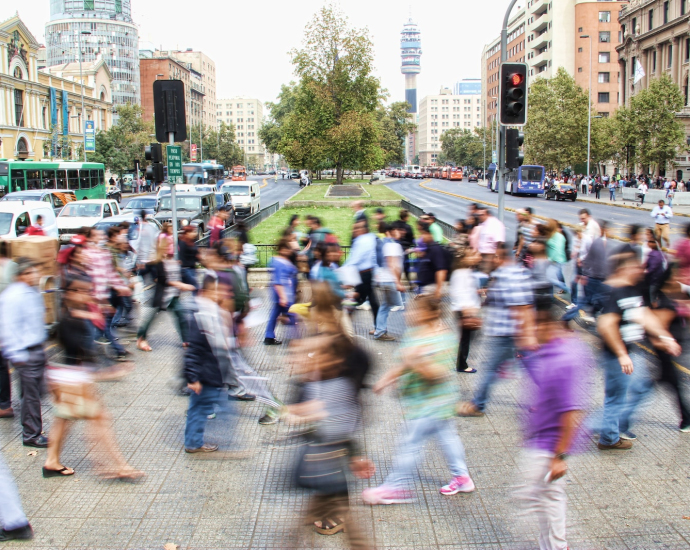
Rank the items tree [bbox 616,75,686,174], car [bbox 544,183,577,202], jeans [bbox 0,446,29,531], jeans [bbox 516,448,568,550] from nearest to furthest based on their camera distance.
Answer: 1. jeans [bbox 516,448,568,550]
2. jeans [bbox 0,446,29,531]
3. car [bbox 544,183,577,202]
4. tree [bbox 616,75,686,174]

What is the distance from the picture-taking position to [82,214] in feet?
71.8

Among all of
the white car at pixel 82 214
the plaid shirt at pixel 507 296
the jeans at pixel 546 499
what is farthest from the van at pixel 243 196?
the jeans at pixel 546 499

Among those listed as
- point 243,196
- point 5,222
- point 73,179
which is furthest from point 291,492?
point 73,179

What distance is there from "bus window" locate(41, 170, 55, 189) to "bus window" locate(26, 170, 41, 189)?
11.9 inches

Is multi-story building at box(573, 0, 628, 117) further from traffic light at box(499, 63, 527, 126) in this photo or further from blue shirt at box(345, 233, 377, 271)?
blue shirt at box(345, 233, 377, 271)

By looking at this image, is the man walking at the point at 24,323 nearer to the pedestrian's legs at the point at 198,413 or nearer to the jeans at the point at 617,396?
the pedestrian's legs at the point at 198,413

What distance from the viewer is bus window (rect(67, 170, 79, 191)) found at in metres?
36.6

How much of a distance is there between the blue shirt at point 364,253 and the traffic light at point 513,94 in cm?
409

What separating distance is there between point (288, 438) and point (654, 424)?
3822 mm

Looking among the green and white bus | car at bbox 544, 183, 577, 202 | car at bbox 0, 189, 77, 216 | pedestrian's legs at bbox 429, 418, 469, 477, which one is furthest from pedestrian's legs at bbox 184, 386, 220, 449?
car at bbox 544, 183, 577, 202

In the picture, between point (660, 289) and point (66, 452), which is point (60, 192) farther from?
point (660, 289)

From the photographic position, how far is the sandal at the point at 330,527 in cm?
475

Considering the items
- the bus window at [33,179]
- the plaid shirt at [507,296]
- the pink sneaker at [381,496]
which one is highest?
the bus window at [33,179]

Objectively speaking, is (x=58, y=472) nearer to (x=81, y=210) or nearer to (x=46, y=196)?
(x=81, y=210)
